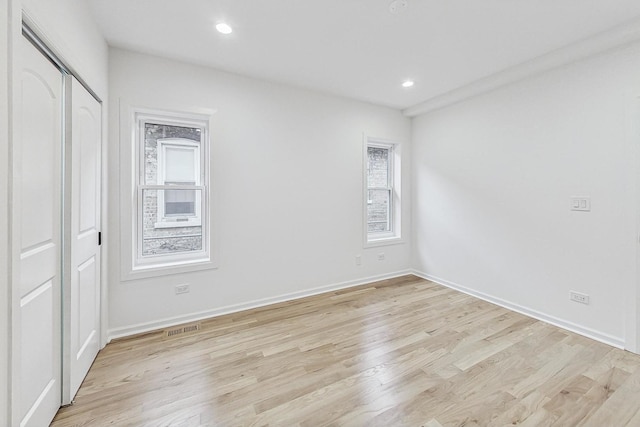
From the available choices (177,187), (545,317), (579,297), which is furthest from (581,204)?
(177,187)

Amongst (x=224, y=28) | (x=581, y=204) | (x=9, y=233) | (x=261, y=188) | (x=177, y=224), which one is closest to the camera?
(x=9, y=233)

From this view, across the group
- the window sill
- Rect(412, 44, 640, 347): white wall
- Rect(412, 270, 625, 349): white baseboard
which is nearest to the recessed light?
the window sill

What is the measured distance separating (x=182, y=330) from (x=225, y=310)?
475mm

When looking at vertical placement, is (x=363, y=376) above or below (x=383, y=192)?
below

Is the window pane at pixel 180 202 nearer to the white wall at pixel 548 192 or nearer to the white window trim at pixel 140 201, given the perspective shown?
the white window trim at pixel 140 201

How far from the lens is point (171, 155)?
2.93m

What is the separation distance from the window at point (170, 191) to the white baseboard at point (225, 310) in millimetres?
564

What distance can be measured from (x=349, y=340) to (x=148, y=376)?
1.60 m

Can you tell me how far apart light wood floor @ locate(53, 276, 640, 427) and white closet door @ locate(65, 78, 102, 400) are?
245 mm

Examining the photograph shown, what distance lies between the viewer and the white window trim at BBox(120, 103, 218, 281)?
257 centimetres

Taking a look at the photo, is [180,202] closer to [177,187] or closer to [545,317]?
[177,187]

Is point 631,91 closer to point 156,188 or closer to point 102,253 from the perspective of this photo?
point 156,188

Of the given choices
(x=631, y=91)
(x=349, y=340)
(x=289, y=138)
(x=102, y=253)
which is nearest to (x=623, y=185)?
(x=631, y=91)

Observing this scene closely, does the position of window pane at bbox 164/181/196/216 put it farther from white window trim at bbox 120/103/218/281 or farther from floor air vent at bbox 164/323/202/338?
floor air vent at bbox 164/323/202/338
